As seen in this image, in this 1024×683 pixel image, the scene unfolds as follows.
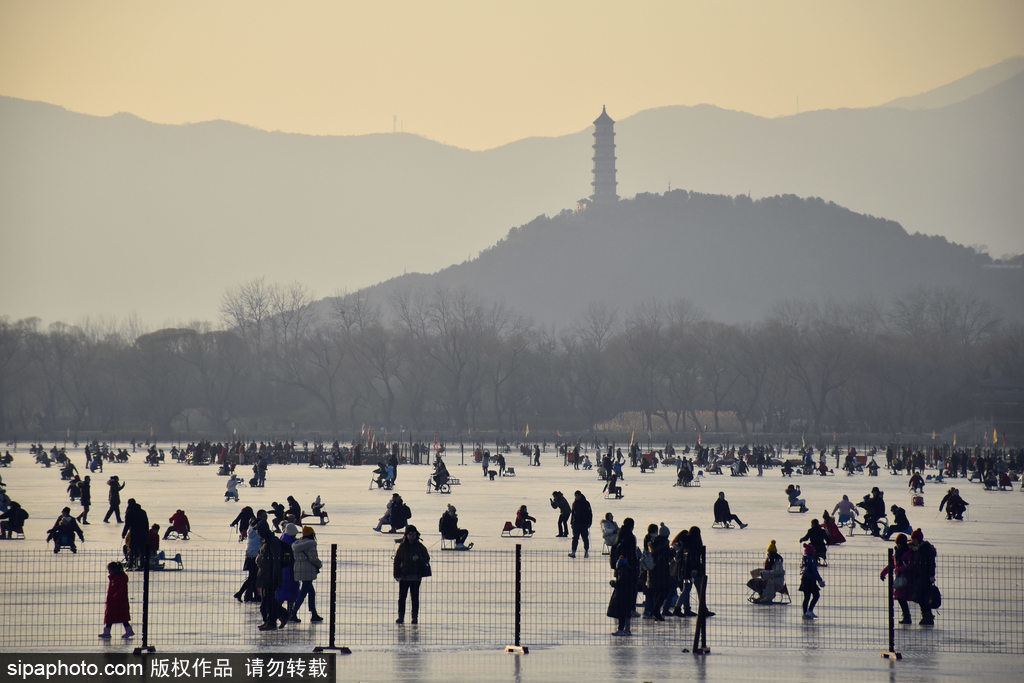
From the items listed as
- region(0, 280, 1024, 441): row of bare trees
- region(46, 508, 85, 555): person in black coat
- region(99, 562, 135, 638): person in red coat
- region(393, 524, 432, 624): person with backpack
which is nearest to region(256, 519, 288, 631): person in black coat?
region(393, 524, 432, 624): person with backpack

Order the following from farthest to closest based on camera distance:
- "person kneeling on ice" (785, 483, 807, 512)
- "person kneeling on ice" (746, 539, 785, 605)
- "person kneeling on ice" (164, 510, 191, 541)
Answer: "person kneeling on ice" (785, 483, 807, 512)
"person kneeling on ice" (164, 510, 191, 541)
"person kneeling on ice" (746, 539, 785, 605)

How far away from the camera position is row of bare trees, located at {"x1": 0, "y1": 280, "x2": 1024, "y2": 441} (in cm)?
11831

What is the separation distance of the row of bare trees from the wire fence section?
90.2 meters

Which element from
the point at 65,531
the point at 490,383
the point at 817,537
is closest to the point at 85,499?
the point at 65,531

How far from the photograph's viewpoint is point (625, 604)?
17516 mm

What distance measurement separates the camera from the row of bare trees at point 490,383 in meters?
118

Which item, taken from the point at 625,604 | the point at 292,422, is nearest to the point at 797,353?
the point at 292,422

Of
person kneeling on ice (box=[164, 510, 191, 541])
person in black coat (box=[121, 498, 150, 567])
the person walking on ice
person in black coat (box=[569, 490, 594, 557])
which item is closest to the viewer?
the person walking on ice

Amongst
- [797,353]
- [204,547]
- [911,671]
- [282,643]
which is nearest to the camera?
[911,671]

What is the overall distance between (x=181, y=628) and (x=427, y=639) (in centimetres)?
303

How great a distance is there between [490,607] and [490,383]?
353 feet

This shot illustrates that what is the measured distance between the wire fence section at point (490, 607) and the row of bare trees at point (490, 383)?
296 ft

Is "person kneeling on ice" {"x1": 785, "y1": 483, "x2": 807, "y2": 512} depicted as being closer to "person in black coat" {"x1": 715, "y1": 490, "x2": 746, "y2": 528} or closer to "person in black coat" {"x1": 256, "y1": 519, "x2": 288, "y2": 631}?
"person in black coat" {"x1": 715, "y1": 490, "x2": 746, "y2": 528}

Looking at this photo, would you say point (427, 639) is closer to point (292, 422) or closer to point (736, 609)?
point (736, 609)
